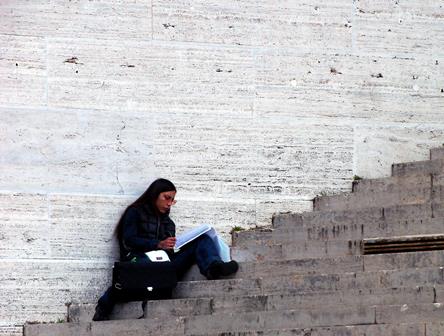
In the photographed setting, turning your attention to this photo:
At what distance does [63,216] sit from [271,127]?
6.13 ft

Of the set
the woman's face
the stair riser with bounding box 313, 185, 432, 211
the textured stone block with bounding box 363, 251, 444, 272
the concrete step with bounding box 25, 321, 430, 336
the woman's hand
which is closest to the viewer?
the concrete step with bounding box 25, 321, 430, 336

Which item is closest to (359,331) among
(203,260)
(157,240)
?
(203,260)

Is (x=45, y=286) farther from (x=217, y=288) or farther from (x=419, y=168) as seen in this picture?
(x=419, y=168)

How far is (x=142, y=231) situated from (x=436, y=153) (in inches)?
101

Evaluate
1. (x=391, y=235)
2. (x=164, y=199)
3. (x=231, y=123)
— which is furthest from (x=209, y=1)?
(x=391, y=235)

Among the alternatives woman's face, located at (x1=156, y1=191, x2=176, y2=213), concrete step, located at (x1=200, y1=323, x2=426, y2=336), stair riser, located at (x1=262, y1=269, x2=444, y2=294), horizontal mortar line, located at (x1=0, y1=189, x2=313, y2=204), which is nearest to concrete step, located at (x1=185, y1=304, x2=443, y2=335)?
concrete step, located at (x1=200, y1=323, x2=426, y2=336)

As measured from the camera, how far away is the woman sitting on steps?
12.4 meters

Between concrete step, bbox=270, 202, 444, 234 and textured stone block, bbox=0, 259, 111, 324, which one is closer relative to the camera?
concrete step, bbox=270, 202, 444, 234

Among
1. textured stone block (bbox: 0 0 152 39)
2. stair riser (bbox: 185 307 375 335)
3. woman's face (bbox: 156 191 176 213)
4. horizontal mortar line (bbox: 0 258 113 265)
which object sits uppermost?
textured stone block (bbox: 0 0 152 39)

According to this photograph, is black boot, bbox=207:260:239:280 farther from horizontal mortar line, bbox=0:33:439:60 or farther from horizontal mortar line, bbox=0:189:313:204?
horizontal mortar line, bbox=0:33:439:60

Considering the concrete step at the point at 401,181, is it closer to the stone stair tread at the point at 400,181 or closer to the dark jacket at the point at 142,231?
the stone stair tread at the point at 400,181

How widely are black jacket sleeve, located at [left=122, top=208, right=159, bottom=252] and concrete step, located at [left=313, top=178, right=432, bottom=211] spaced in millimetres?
1558

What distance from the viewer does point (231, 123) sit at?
45.3 feet

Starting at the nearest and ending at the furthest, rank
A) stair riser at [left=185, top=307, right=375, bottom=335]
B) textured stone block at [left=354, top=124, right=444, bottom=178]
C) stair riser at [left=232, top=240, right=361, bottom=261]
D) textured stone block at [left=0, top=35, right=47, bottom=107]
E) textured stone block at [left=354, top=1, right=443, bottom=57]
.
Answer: stair riser at [left=185, top=307, right=375, bottom=335] < stair riser at [left=232, top=240, right=361, bottom=261] < textured stone block at [left=0, top=35, right=47, bottom=107] < textured stone block at [left=354, top=124, right=444, bottom=178] < textured stone block at [left=354, top=1, right=443, bottom=57]
